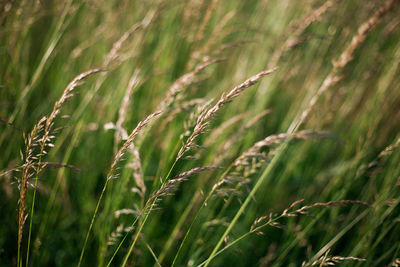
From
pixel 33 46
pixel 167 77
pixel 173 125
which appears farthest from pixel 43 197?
pixel 33 46

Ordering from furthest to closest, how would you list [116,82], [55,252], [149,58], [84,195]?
1. [149,58]
2. [116,82]
3. [84,195]
4. [55,252]

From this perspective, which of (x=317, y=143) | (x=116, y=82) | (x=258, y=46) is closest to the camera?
(x=116, y=82)

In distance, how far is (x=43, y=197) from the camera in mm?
1542

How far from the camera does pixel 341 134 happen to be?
91.0 inches

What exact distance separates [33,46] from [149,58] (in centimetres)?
130

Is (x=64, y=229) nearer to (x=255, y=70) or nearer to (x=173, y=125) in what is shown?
(x=173, y=125)

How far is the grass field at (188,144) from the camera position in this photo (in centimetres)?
127

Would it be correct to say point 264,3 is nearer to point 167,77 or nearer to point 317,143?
point 167,77

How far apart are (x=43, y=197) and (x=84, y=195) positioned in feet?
0.74

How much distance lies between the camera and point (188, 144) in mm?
797

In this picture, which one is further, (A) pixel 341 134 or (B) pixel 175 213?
(A) pixel 341 134

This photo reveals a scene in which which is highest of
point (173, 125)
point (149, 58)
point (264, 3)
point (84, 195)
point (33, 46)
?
point (264, 3)

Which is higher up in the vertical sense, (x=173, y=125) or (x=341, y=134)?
(x=173, y=125)

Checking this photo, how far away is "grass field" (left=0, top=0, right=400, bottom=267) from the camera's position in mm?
1270
